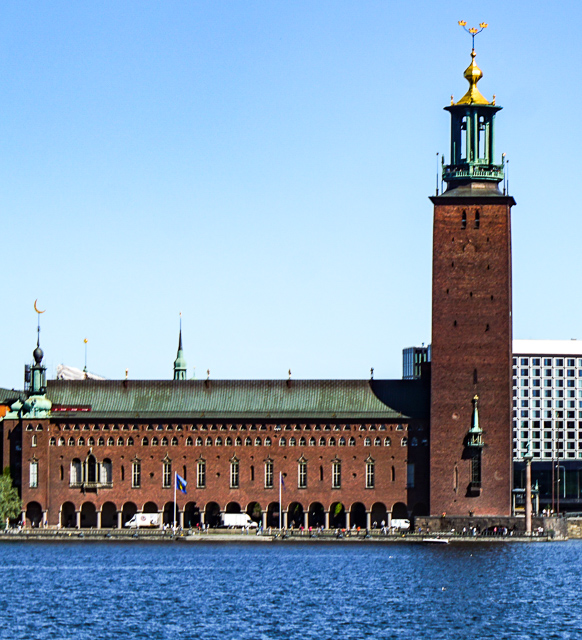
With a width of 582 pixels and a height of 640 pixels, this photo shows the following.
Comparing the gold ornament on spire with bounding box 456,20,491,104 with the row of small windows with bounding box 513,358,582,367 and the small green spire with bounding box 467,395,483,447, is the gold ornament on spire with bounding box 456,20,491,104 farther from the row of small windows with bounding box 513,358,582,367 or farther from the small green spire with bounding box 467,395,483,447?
the row of small windows with bounding box 513,358,582,367

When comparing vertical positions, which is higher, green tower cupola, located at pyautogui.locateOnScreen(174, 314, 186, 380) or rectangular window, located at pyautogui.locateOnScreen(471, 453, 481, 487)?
green tower cupola, located at pyautogui.locateOnScreen(174, 314, 186, 380)

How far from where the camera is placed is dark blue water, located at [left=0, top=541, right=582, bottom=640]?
66250 millimetres

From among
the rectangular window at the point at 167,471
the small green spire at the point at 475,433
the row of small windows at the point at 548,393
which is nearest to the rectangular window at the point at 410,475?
the small green spire at the point at 475,433

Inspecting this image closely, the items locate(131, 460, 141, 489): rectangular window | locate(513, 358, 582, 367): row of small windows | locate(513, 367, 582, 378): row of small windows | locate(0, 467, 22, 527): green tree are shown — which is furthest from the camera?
locate(513, 367, 582, 378): row of small windows

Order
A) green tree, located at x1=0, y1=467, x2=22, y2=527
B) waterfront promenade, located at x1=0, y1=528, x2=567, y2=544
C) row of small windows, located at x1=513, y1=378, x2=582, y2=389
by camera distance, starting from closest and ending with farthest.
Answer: waterfront promenade, located at x1=0, y1=528, x2=567, y2=544 < green tree, located at x1=0, y1=467, x2=22, y2=527 < row of small windows, located at x1=513, y1=378, x2=582, y2=389

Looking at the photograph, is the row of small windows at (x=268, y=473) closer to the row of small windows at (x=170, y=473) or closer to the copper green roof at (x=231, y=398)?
the row of small windows at (x=170, y=473)

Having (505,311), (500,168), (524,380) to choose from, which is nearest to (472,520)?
(505,311)

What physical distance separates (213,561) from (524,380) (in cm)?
10075

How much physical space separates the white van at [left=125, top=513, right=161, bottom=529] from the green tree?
821 centimetres

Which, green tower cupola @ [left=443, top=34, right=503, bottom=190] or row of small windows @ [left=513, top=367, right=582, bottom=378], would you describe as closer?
green tower cupola @ [left=443, top=34, right=503, bottom=190]

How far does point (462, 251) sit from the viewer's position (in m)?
123

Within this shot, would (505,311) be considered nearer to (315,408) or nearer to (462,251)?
(462,251)

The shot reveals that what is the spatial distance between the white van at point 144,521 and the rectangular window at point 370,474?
51.8 feet

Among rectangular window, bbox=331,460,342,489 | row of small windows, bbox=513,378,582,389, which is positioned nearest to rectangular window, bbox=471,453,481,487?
rectangular window, bbox=331,460,342,489
